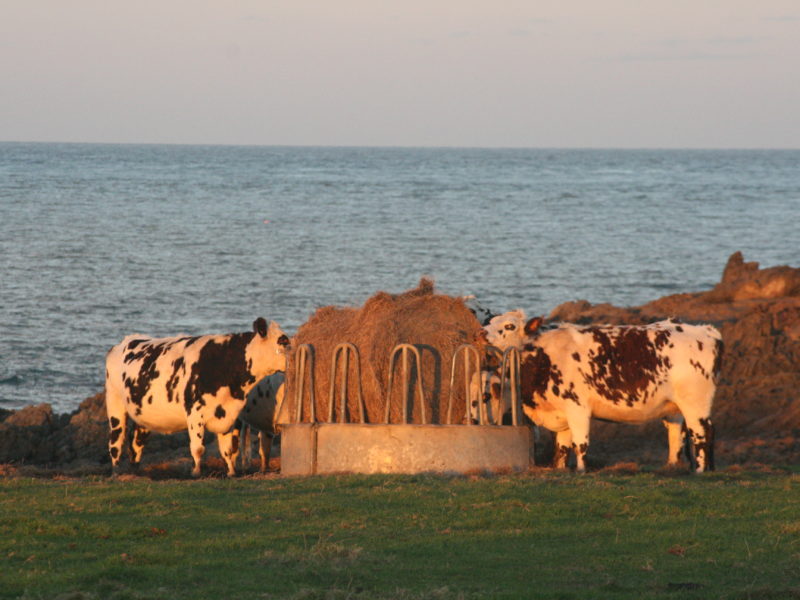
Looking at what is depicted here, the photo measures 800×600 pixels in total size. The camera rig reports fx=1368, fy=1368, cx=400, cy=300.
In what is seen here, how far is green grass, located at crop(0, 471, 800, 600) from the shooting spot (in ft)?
35.1

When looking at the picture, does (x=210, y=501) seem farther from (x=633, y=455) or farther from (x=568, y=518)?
(x=633, y=455)

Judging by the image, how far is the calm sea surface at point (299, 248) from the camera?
41625 millimetres

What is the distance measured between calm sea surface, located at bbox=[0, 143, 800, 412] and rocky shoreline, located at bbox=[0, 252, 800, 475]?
18.8 feet

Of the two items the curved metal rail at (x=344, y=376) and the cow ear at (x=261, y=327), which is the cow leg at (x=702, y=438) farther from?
the cow ear at (x=261, y=327)

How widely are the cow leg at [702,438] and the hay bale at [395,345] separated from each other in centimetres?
298

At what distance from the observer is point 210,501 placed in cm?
1441

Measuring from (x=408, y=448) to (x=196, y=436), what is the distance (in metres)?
3.31

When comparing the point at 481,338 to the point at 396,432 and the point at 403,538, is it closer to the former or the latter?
the point at 396,432

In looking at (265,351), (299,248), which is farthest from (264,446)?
(299,248)

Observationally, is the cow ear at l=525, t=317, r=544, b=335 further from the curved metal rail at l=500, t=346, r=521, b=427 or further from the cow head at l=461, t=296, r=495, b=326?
the cow head at l=461, t=296, r=495, b=326

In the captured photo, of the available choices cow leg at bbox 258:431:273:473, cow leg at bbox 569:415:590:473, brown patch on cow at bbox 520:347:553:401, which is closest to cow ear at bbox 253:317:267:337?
cow leg at bbox 258:431:273:473

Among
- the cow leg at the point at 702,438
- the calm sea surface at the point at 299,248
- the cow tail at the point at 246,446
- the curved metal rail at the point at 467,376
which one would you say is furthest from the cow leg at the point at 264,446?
the calm sea surface at the point at 299,248

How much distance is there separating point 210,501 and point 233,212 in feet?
248

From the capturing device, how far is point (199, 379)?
60.4 ft
